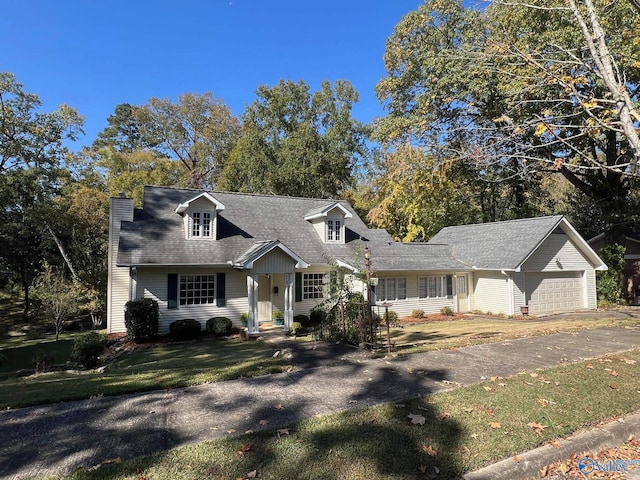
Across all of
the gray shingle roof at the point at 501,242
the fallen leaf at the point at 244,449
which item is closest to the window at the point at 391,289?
the gray shingle roof at the point at 501,242

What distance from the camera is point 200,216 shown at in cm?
1748

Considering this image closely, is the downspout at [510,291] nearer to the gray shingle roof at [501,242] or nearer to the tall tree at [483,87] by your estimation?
the gray shingle roof at [501,242]

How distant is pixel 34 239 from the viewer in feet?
94.8

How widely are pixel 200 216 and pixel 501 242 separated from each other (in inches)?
631

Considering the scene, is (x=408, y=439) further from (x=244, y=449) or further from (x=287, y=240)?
(x=287, y=240)

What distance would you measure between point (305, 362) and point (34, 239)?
29651mm

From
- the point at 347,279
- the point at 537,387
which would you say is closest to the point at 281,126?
the point at 347,279

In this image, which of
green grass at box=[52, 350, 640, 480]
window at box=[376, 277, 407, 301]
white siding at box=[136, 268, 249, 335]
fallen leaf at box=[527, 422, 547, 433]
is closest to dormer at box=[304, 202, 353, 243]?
window at box=[376, 277, 407, 301]

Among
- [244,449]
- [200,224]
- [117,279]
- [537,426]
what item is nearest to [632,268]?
[200,224]

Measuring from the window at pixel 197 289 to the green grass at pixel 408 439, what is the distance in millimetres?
12303

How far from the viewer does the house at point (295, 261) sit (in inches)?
622

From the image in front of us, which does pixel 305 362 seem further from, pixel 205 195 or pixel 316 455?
pixel 205 195

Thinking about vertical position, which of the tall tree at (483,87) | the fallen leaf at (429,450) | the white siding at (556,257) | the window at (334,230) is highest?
the tall tree at (483,87)

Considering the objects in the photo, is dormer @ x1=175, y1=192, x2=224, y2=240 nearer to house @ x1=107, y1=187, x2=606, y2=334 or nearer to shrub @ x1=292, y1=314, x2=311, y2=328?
house @ x1=107, y1=187, x2=606, y2=334
